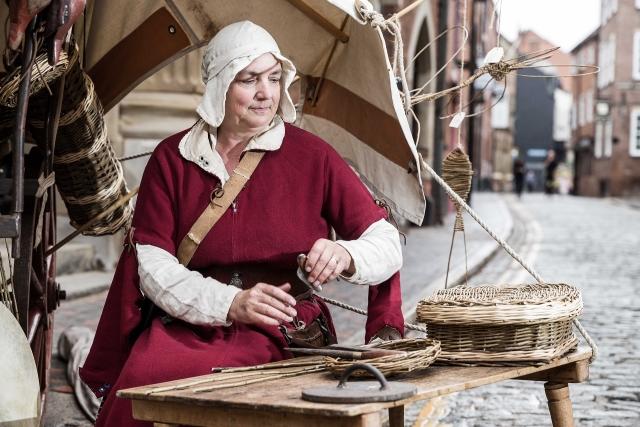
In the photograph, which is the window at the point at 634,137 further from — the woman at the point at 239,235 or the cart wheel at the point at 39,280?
the woman at the point at 239,235

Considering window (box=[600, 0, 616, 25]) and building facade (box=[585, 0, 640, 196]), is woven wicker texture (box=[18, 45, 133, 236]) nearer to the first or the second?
building facade (box=[585, 0, 640, 196])

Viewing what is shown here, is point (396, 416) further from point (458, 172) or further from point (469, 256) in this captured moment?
point (469, 256)

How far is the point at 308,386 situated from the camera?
301cm

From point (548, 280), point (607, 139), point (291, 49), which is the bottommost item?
point (548, 280)

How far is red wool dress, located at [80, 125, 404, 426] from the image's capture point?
3.53m

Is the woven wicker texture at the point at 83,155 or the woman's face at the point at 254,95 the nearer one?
the woman's face at the point at 254,95

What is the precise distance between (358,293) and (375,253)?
7.77m

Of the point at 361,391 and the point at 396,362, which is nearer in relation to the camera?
the point at 361,391

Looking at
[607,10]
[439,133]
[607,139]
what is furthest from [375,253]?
[607,10]

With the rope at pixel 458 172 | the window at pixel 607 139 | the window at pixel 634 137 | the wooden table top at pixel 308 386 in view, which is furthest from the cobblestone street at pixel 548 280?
the window at pixel 607 139

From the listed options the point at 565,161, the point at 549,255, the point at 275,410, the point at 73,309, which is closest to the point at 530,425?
the point at 275,410

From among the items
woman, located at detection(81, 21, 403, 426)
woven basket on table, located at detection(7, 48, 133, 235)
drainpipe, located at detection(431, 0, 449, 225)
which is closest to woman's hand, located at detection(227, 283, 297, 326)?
woman, located at detection(81, 21, 403, 426)

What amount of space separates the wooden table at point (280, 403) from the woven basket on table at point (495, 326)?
5 centimetres

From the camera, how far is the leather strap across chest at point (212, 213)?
360 centimetres
